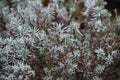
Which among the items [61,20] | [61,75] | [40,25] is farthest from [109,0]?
[61,75]

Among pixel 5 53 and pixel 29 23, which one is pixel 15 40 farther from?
pixel 29 23

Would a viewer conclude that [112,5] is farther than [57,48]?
Yes

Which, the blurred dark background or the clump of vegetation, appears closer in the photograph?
the clump of vegetation

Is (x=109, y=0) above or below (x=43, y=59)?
above

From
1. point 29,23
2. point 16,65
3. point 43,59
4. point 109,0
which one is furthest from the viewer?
point 109,0

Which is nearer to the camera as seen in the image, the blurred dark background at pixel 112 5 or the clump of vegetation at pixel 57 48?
the clump of vegetation at pixel 57 48

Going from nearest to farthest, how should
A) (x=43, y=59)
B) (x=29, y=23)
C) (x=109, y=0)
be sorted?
(x=43, y=59) < (x=29, y=23) < (x=109, y=0)

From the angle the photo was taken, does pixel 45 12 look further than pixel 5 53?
Yes

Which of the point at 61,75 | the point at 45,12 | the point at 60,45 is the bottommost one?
the point at 61,75
